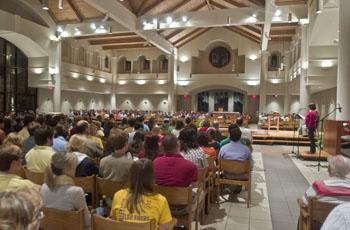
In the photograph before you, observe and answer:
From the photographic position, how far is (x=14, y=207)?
3.52ft

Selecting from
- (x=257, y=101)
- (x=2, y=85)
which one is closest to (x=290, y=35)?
(x=257, y=101)

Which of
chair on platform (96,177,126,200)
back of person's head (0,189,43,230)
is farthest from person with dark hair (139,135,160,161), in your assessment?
back of person's head (0,189,43,230)

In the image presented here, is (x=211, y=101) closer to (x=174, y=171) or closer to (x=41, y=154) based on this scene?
(x=41, y=154)

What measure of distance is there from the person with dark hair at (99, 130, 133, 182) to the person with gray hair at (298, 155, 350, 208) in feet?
5.68

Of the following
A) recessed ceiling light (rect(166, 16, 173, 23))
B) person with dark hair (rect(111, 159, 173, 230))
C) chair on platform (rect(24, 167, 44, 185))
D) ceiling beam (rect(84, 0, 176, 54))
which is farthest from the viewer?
recessed ceiling light (rect(166, 16, 173, 23))

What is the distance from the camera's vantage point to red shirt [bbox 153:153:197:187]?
3.12 metres

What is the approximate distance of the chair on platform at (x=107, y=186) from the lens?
10.1 feet

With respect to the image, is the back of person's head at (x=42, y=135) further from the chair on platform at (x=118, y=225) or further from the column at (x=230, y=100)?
the column at (x=230, y=100)

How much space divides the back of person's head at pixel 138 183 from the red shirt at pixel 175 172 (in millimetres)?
859

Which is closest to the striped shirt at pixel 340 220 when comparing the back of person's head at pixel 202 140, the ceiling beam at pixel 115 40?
the back of person's head at pixel 202 140

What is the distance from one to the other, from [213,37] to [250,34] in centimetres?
292

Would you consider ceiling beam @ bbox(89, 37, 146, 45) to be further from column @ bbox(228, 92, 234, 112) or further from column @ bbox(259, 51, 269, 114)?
column @ bbox(259, 51, 269, 114)

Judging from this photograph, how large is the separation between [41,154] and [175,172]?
5.35 feet

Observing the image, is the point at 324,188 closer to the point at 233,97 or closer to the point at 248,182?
the point at 248,182
